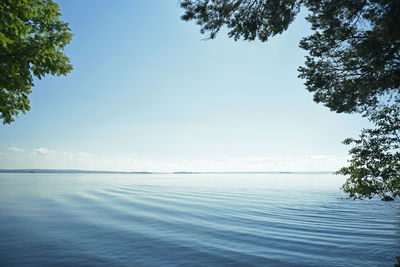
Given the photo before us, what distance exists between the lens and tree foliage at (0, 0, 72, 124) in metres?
8.99

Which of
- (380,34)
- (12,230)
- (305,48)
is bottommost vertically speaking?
(12,230)

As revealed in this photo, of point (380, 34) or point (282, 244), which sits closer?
point (380, 34)

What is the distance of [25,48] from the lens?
30.8 ft

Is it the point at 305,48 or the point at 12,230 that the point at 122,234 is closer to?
the point at 12,230

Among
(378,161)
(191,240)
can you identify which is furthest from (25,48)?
(378,161)

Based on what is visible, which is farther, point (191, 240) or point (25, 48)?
point (191, 240)

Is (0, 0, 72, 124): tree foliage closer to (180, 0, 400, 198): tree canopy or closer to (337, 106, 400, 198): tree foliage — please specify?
(180, 0, 400, 198): tree canopy

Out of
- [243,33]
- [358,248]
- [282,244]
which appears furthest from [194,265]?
[243,33]

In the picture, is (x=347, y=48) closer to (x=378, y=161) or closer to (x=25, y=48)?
(x=378, y=161)

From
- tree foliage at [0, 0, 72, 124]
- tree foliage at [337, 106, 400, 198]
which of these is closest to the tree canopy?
tree foliage at [337, 106, 400, 198]

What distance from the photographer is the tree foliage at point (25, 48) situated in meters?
8.99

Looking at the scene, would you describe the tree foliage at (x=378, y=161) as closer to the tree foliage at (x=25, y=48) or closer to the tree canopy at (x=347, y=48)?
the tree canopy at (x=347, y=48)

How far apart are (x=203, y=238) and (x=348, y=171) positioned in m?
11.2

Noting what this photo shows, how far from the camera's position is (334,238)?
12062mm
